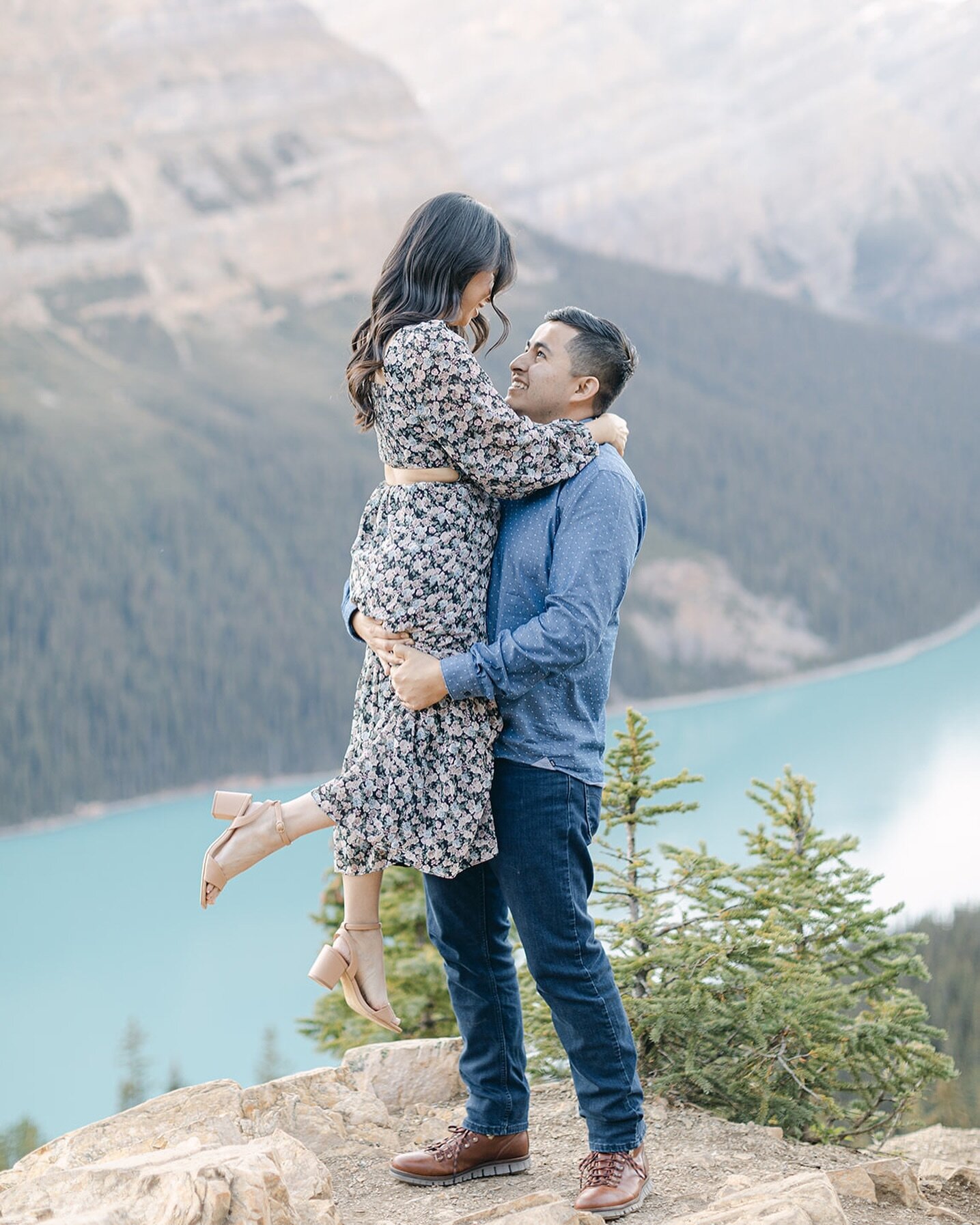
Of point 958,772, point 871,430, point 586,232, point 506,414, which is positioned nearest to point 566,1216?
point 506,414

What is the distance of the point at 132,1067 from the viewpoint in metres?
22.3

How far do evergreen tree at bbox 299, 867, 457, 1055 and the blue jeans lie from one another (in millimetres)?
4373

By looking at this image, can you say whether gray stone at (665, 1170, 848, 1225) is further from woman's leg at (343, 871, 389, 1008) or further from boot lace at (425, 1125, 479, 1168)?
woman's leg at (343, 871, 389, 1008)

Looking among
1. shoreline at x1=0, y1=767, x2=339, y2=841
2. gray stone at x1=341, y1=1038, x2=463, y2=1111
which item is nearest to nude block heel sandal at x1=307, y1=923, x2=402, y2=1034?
gray stone at x1=341, y1=1038, x2=463, y2=1111

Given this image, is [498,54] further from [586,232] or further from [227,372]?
[227,372]

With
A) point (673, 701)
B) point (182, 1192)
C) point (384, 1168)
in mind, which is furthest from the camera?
point (673, 701)

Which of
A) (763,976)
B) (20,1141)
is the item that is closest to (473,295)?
(763,976)

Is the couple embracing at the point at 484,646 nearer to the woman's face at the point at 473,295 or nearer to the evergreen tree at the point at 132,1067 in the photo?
the woman's face at the point at 473,295

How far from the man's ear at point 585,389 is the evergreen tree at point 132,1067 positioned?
19.7 meters

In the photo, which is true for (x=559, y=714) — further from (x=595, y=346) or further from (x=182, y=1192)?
(x=182, y=1192)

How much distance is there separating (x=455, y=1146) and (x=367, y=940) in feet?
2.03

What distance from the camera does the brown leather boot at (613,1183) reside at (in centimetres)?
280

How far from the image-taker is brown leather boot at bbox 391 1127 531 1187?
10.1 ft

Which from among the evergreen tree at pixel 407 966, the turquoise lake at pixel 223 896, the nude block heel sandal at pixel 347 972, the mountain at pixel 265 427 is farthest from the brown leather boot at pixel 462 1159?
the mountain at pixel 265 427
